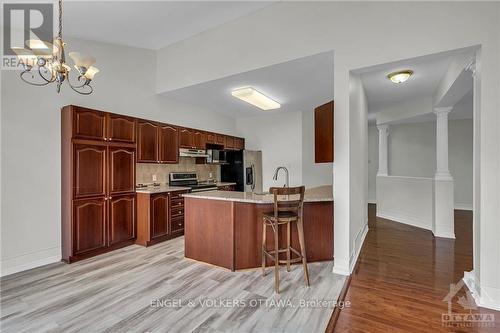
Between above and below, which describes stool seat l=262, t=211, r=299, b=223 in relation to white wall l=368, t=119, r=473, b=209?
below

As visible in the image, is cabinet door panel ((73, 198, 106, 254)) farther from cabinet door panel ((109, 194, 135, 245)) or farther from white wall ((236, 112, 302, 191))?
white wall ((236, 112, 302, 191))

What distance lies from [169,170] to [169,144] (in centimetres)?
66

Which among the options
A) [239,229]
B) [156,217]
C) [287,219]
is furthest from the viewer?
[156,217]

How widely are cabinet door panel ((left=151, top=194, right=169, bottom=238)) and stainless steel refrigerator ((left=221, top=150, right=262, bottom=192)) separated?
219 centimetres

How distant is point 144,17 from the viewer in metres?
3.40

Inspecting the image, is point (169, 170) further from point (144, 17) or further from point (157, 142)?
point (144, 17)

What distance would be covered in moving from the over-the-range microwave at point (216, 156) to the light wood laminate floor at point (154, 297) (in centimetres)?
276

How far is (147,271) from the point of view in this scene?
3059mm

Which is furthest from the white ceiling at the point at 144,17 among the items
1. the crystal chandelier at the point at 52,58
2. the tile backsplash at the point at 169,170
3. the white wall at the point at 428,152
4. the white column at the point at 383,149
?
the white wall at the point at 428,152

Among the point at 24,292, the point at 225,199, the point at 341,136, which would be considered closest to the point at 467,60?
the point at 341,136

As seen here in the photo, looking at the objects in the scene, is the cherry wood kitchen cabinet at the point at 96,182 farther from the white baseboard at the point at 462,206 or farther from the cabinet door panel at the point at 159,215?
the white baseboard at the point at 462,206

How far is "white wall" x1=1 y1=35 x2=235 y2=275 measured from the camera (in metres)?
3.04

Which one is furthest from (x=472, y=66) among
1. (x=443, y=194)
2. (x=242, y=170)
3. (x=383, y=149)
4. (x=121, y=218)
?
(x=121, y=218)

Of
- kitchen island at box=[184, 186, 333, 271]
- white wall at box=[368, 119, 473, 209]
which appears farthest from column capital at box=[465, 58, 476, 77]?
white wall at box=[368, 119, 473, 209]
